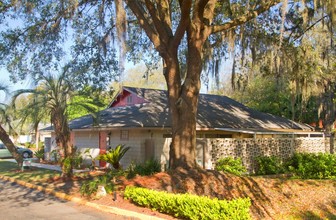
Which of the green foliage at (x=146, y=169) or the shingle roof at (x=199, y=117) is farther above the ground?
the shingle roof at (x=199, y=117)

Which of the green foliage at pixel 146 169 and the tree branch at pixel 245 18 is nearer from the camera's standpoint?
the tree branch at pixel 245 18

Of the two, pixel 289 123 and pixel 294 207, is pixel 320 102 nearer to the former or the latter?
pixel 289 123

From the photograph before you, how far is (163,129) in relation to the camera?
733 inches

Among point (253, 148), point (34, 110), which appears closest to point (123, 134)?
point (34, 110)

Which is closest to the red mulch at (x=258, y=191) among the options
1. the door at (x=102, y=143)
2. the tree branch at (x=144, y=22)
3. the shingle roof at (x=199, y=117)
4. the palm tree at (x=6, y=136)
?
the tree branch at (x=144, y=22)

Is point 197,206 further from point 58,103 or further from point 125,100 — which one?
point 125,100

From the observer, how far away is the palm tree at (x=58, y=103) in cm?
1485

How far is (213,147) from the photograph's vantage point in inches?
656

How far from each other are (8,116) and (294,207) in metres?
16.2

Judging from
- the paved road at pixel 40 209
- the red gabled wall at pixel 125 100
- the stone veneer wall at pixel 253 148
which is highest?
the red gabled wall at pixel 125 100

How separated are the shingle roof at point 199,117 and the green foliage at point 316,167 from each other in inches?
181

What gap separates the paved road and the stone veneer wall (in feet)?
24.8

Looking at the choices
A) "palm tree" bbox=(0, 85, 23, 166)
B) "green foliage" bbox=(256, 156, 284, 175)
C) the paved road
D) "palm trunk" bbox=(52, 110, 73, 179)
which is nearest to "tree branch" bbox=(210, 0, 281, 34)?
"palm trunk" bbox=(52, 110, 73, 179)

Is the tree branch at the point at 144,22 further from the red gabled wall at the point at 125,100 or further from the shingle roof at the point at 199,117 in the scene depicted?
the red gabled wall at the point at 125,100
